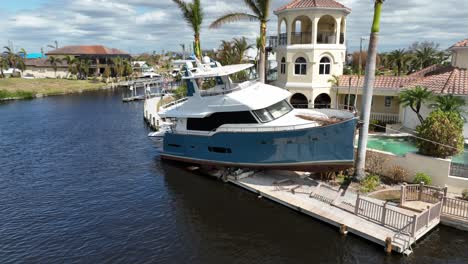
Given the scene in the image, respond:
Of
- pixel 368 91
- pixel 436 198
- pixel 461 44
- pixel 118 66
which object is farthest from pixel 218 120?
pixel 118 66

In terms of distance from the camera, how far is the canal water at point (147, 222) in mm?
12844

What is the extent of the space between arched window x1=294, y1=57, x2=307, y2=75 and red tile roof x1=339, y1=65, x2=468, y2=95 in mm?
3121

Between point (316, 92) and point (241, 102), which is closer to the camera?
point (241, 102)

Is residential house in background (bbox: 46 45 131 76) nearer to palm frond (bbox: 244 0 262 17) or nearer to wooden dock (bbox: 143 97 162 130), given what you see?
wooden dock (bbox: 143 97 162 130)

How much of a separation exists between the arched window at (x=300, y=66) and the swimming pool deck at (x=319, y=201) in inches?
430

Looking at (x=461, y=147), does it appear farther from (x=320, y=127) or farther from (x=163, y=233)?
(x=163, y=233)

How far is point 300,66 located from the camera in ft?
89.9

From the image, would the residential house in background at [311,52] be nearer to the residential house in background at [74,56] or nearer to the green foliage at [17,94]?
the green foliage at [17,94]

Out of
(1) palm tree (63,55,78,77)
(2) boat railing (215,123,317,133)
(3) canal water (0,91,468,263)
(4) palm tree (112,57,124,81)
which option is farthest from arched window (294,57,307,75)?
(1) palm tree (63,55,78,77)

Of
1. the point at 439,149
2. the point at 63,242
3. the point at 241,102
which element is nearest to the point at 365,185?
the point at 439,149

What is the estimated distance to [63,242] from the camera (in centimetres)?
1401

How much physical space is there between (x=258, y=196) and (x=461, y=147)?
33.7 ft

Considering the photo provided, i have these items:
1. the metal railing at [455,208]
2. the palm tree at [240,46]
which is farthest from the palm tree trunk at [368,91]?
the palm tree at [240,46]

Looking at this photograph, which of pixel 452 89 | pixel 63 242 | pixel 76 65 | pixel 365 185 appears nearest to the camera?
pixel 63 242
